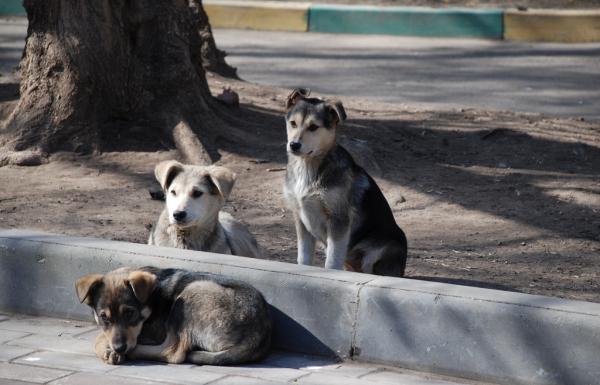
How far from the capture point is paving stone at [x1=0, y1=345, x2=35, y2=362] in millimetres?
5934

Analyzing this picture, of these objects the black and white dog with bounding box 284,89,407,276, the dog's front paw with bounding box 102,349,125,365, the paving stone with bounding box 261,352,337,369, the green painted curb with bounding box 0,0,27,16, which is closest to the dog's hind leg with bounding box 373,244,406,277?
the black and white dog with bounding box 284,89,407,276

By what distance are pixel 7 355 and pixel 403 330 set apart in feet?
6.80

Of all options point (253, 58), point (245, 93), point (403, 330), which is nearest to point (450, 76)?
point (253, 58)

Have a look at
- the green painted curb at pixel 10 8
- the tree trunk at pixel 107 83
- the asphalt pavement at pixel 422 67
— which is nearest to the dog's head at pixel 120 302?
the tree trunk at pixel 107 83

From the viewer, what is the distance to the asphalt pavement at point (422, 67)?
1372 centimetres

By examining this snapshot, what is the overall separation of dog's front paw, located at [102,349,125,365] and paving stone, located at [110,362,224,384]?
36 mm

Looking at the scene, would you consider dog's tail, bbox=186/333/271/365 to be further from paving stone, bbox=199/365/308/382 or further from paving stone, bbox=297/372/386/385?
paving stone, bbox=297/372/386/385

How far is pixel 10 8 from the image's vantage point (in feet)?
67.6

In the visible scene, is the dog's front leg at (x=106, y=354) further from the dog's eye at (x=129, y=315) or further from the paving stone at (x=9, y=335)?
the paving stone at (x=9, y=335)

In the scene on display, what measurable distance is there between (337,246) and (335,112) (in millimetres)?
855

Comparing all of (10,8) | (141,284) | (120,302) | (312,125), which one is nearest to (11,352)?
(120,302)

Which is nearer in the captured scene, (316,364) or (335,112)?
(316,364)

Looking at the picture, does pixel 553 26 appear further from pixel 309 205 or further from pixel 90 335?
pixel 90 335

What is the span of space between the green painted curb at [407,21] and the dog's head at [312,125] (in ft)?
38.4
